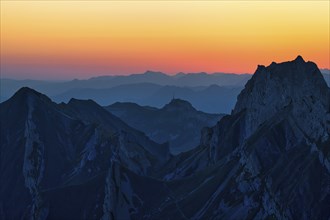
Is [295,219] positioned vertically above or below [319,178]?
below

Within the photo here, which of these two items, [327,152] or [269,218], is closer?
[269,218]

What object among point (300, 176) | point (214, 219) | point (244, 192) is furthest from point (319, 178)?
point (214, 219)

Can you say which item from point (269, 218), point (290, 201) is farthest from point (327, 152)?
point (269, 218)

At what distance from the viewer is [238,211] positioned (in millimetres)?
191875

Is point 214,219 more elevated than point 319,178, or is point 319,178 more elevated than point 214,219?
point 319,178

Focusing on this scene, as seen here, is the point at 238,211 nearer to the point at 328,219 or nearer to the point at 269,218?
the point at 269,218

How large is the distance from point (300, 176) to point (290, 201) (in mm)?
10713

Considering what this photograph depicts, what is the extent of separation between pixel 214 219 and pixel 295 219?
28.2m

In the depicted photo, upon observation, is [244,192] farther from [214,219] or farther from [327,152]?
[327,152]

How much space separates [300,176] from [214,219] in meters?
33.8

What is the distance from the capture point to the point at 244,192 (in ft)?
645

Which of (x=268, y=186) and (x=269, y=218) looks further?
(x=268, y=186)

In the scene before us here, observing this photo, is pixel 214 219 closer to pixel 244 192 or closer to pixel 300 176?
pixel 244 192

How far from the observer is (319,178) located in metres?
194
